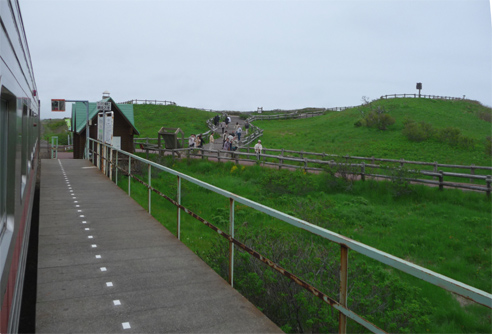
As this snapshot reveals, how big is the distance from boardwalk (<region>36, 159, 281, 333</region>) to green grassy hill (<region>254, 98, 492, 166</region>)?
2663cm

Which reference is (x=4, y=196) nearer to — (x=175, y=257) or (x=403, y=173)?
(x=175, y=257)

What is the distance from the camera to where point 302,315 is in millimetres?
5742

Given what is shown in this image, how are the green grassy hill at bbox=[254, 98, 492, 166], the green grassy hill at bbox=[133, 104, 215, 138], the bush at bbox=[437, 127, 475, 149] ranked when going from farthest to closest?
the green grassy hill at bbox=[133, 104, 215, 138] < the bush at bbox=[437, 127, 475, 149] < the green grassy hill at bbox=[254, 98, 492, 166]

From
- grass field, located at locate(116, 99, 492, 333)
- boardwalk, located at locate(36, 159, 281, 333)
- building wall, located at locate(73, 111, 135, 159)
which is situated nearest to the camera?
boardwalk, located at locate(36, 159, 281, 333)

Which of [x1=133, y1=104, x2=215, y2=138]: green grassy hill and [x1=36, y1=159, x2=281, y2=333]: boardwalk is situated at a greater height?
[x1=133, y1=104, x2=215, y2=138]: green grassy hill

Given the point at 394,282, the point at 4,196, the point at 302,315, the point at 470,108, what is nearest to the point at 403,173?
the point at 394,282

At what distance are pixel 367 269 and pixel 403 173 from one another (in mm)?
11576

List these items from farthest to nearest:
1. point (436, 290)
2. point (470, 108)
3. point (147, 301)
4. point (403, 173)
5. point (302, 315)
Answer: point (470, 108), point (403, 173), point (436, 290), point (302, 315), point (147, 301)

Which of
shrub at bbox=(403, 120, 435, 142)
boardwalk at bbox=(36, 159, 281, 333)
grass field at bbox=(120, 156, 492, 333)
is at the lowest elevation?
grass field at bbox=(120, 156, 492, 333)

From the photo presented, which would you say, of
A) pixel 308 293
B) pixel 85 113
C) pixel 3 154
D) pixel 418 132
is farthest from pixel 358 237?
pixel 418 132

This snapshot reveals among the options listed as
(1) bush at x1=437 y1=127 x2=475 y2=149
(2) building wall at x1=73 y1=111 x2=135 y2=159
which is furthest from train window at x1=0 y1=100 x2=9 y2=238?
(1) bush at x1=437 y1=127 x2=475 y2=149

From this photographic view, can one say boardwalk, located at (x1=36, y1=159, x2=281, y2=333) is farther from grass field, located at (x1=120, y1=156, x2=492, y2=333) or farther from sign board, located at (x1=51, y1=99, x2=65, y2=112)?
sign board, located at (x1=51, y1=99, x2=65, y2=112)

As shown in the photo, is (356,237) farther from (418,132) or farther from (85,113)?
(418,132)

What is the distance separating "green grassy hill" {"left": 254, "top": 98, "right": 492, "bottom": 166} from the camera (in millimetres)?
33500
